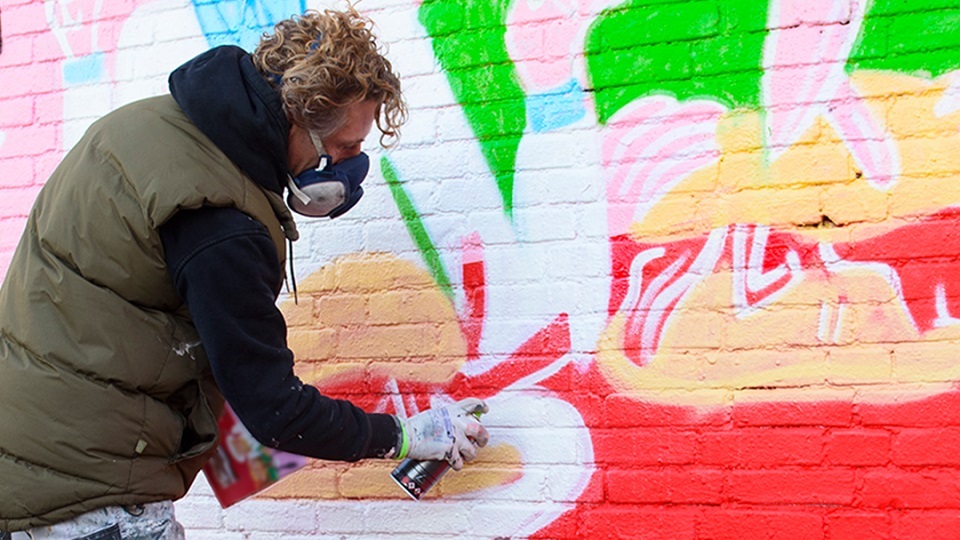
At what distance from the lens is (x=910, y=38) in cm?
228

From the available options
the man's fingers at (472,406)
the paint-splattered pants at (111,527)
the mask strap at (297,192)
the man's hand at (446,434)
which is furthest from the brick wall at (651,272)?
the paint-splattered pants at (111,527)

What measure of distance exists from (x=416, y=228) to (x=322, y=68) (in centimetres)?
85

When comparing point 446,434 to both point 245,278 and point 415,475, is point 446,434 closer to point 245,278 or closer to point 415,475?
point 415,475

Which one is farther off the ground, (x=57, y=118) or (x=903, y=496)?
(x=57, y=118)

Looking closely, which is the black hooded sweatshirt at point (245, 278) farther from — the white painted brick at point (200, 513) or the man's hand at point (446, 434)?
the white painted brick at point (200, 513)

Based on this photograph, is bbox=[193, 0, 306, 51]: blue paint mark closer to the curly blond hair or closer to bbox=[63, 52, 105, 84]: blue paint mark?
bbox=[63, 52, 105, 84]: blue paint mark

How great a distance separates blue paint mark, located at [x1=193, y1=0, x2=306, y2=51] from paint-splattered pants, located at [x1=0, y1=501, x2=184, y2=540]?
1452mm

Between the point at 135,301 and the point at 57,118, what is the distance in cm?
141

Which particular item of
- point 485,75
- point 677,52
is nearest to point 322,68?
point 485,75

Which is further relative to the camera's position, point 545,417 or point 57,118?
point 57,118

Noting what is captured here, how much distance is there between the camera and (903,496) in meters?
2.31

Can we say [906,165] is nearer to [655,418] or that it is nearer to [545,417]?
[655,418]

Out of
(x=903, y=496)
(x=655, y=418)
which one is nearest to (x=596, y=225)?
(x=655, y=418)

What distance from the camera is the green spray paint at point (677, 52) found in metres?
2.39
